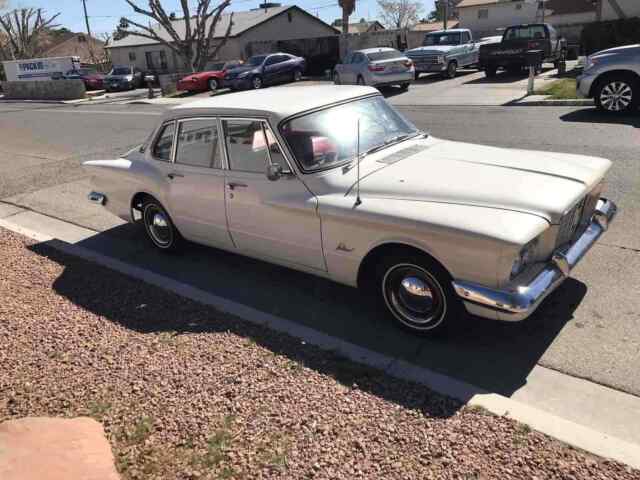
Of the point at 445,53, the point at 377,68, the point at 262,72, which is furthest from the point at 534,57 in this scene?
the point at 262,72

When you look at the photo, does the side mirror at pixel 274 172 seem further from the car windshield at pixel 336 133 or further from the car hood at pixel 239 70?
the car hood at pixel 239 70

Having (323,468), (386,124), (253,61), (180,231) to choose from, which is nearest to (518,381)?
(323,468)

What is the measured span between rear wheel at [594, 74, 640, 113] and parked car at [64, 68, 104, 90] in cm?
3257

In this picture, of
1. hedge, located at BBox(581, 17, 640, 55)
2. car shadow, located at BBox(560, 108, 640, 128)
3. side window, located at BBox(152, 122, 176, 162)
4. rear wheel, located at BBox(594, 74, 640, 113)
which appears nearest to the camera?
side window, located at BBox(152, 122, 176, 162)

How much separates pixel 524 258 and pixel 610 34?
28.6 meters

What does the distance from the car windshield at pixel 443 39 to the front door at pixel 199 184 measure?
20487mm

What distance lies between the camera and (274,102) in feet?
15.4

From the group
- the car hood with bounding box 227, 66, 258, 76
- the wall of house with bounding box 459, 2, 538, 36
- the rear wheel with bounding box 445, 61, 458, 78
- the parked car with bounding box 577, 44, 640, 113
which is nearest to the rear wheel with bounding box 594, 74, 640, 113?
the parked car with bounding box 577, 44, 640, 113

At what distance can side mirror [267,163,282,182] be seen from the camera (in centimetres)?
419

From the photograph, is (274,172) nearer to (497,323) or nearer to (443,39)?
(497,323)

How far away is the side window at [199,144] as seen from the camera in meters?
4.86

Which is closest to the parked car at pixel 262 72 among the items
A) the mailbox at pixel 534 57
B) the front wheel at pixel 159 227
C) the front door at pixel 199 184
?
the mailbox at pixel 534 57

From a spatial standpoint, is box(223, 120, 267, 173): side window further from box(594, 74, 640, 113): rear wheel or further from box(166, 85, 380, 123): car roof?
box(594, 74, 640, 113): rear wheel

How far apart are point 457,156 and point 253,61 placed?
953 inches
